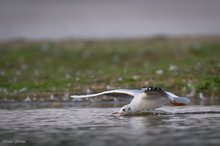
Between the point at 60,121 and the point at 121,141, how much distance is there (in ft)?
10.0

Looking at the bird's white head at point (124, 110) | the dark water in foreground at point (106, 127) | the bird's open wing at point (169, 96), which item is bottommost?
the dark water in foreground at point (106, 127)

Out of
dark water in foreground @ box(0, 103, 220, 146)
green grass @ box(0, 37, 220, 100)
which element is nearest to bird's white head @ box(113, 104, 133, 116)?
dark water in foreground @ box(0, 103, 220, 146)

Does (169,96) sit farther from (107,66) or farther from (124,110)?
(107,66)

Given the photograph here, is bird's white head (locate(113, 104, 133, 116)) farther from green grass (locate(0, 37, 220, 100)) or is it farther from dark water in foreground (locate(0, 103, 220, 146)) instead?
green grass (locate(0, 37, 220, 100))

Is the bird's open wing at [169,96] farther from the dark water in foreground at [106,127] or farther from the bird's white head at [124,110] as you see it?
the bird's white head at [124,110]

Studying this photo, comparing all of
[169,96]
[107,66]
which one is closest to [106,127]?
[169,96]

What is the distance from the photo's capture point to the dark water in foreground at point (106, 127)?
34.0 feet

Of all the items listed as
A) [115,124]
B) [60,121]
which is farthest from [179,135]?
[60,121]

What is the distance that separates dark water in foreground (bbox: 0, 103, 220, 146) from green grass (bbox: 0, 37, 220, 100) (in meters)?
3.45

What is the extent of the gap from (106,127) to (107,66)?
12186 millimetres

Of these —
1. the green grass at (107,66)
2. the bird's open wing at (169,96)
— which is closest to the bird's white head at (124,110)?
the bird's open wing at (169,96)

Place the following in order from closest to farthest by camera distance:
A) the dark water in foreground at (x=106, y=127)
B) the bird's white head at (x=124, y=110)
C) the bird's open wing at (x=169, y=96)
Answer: the dark water in foreground at (x=106, y=127) → the bird's open wing at (x=169, y=96) → the bird's white head at (x=124, y=110)

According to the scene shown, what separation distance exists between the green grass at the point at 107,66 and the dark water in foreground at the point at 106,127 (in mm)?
3454

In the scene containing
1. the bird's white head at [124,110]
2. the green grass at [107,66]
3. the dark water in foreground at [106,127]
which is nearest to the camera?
the dark water in foreground at [106,127]
